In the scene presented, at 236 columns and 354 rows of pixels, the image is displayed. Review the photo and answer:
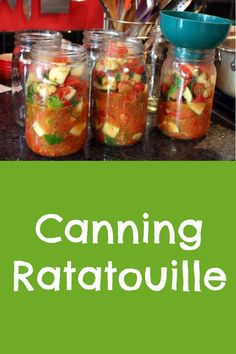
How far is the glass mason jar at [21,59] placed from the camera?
0.96m

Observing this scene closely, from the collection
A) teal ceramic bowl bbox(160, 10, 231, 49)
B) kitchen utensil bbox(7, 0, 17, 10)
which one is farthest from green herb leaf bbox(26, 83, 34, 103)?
kitchen utensil bbox(7, 0, 17, 10)

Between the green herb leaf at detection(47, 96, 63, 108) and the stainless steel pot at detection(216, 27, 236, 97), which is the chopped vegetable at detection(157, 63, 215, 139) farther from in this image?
the green herb leaf at detection(47, 96, 63, 108)

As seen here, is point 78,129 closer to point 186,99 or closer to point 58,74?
point 58,74

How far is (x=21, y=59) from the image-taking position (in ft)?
3.18

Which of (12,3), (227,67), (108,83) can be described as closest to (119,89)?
(108,83)

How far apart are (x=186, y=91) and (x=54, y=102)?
0.27m

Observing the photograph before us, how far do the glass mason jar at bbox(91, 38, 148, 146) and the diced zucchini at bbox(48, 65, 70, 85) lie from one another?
98mm

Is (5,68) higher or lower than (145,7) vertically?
lower

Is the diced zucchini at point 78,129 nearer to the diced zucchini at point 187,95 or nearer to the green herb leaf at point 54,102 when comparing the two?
the green herb leaf at point 54,102

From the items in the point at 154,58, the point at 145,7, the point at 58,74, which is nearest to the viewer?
the point at 58,74

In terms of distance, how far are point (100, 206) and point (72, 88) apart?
0.21 m

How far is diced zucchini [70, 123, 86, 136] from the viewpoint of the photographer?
0.86 m

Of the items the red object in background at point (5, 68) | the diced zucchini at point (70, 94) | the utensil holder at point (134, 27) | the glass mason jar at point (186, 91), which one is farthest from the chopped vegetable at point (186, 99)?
the red object in background at point (5, 68)

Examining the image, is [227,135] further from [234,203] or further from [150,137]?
[234,203]
